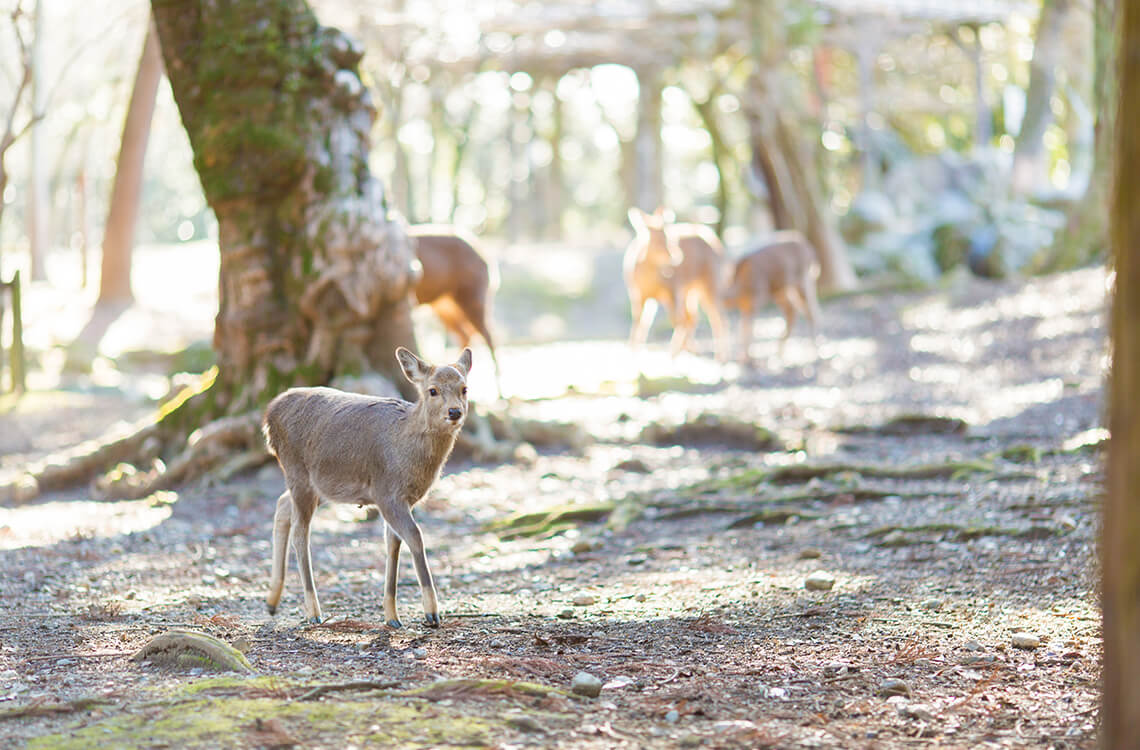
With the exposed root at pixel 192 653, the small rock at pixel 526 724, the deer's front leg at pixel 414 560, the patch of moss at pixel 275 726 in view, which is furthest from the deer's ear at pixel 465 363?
the small rock at pixel 526 724

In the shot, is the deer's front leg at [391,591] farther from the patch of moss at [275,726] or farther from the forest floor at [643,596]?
the patch of moss at [275,726]

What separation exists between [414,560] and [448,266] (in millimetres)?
8321

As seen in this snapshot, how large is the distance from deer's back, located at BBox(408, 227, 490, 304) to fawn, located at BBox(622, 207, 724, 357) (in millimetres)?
5344

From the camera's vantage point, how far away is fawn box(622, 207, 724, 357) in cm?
1911

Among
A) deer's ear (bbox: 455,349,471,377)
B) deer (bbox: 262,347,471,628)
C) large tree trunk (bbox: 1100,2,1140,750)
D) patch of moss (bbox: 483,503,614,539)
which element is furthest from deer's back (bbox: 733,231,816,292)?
large tree trunk (bbox: 1100,2,1140,750)

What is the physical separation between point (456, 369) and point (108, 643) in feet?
6.44

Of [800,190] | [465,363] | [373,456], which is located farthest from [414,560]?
[800,190]

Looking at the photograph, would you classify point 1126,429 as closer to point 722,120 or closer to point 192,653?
point 192,653

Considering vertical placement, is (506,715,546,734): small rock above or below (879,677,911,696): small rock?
above

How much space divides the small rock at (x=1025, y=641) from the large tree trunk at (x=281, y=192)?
21.8 feet

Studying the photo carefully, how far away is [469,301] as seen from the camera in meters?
14.2

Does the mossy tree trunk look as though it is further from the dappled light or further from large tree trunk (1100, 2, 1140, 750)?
large tree trunk (1100, 2, 1140, 750)

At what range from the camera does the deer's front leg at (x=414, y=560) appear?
5.89 meters

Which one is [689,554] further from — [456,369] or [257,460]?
[257,460]
